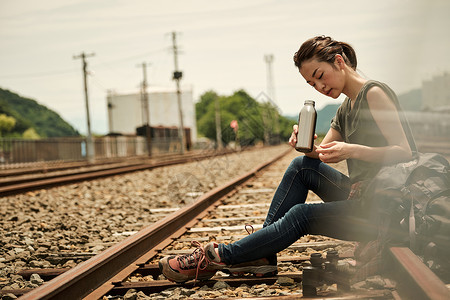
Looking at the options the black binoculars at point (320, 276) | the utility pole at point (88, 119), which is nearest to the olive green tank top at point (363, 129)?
the black binoculars at point (320, 276)

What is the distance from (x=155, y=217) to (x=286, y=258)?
2652 mm

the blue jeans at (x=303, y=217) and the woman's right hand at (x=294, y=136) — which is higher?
the woman's right hand at (x=294, y=136)

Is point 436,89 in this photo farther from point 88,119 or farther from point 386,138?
point 88,119

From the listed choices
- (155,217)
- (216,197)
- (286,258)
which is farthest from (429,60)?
(216,197)

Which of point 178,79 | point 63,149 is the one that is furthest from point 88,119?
point 178,79

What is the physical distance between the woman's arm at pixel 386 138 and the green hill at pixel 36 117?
280 feet

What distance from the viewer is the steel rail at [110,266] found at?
2.35 m

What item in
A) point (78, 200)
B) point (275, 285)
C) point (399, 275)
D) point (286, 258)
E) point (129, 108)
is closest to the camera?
point (399, 275)

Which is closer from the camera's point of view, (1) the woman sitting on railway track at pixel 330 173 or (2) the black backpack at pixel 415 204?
(2) the black backpack at pixel 415 204

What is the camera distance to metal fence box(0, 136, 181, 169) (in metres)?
22.3

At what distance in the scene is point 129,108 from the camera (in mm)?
59250

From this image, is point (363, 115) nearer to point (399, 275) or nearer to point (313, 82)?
point (313, 82)

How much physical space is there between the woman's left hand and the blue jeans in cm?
21

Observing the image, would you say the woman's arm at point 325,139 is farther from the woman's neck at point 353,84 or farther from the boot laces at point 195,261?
the boot laces at point 195,261
